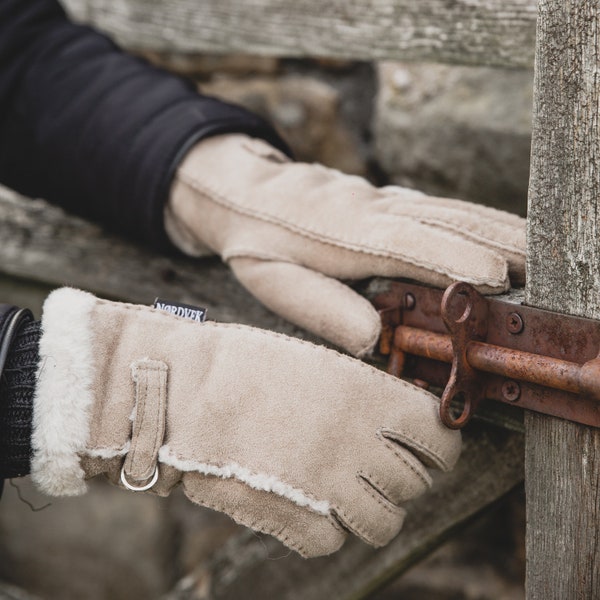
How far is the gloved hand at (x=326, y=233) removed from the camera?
0.76 m

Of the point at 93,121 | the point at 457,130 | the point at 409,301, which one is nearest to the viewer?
the point at 409,301

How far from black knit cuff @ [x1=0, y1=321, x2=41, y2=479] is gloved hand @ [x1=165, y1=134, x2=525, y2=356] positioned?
28 cm

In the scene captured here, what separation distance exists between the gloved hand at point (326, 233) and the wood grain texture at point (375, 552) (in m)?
0.27

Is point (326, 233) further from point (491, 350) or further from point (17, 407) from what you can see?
point (17, 407)

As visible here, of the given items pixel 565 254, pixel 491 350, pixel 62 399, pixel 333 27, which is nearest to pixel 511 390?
pixel 491 350

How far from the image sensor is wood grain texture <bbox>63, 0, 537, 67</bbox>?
0.96 meters

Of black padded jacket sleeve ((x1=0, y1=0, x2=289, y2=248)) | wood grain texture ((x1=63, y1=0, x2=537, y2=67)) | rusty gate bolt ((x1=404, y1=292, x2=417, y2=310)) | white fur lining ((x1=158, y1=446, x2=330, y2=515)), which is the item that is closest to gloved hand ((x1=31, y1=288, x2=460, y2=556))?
white fur lining ((x1=158, y1=446, x2=330, y2=515))

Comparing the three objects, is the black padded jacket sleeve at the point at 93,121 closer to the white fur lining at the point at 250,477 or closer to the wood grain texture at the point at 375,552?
the white fur lining at the point at 250,477

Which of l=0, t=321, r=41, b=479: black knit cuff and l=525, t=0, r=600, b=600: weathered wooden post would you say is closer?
l=525, t=0, r=600, b=600: weathered wooden post

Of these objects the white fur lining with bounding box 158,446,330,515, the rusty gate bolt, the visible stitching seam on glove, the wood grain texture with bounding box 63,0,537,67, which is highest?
the wood grain texture with bounding box 63,0,537,67

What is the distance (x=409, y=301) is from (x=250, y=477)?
26cm

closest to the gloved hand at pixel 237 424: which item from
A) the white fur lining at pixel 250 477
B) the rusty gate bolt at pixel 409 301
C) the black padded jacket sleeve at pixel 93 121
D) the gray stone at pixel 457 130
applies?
the white fur lining at pixel 250 477

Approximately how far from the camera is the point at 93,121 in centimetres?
108

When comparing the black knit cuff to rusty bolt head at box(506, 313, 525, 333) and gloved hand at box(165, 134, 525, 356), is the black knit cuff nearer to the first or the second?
gloved hand at box(165, 134, 525, 356)
